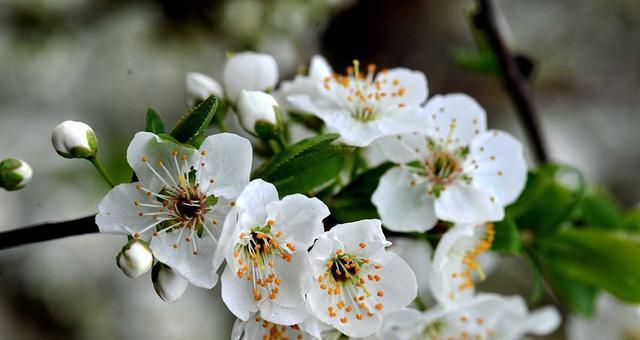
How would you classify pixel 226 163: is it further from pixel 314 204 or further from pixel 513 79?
pixel 513 79

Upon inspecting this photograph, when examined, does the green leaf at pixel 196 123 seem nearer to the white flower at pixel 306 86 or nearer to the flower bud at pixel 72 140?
the flower bud at pixel 72 140

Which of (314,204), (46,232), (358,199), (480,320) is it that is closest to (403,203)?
(358,199)

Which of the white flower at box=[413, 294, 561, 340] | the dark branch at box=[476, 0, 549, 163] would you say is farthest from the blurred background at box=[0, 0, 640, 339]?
the white flower at box=[413, 294, 561, 340]

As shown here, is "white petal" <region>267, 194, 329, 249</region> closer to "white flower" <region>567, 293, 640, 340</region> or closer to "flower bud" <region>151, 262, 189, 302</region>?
"flower bud" <region>151, 262, 189, 302</region>

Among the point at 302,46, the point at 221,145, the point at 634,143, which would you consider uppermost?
the point at 221,145

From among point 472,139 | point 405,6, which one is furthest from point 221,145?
point 405,6

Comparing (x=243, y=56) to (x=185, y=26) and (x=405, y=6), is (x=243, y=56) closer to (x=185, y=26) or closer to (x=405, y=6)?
(x=185, y=26)
